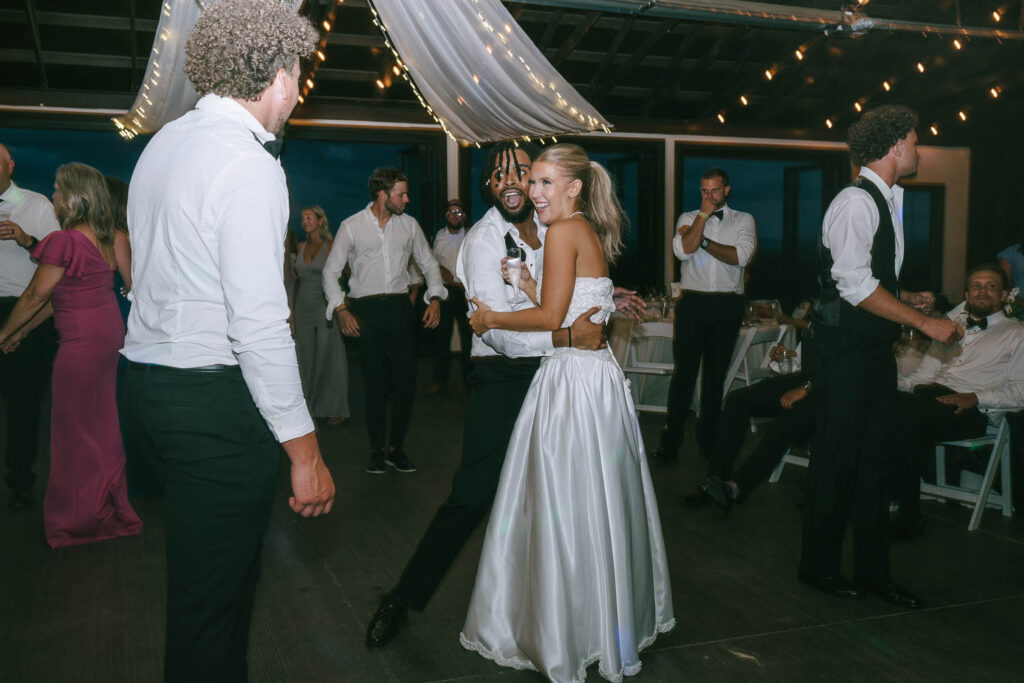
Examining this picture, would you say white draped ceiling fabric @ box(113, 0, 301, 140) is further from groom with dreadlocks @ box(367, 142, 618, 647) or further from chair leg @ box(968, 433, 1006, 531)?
chair leg @ box(968, 433, 1006, 531)

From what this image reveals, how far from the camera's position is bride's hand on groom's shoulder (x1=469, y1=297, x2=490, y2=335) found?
90.0 inches

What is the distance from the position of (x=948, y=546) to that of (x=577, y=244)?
2257 mm

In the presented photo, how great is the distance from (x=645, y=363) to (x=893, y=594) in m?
3.41

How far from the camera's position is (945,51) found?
10023 mm

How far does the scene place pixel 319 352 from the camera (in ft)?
19.7

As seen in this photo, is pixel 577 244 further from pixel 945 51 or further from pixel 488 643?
pixel 945 51

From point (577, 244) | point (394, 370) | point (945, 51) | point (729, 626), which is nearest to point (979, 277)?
point (729, 626)

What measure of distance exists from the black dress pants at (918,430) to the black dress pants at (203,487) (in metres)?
2.98

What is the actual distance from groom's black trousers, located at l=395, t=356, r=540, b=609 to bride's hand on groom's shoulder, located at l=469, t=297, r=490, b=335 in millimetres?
186

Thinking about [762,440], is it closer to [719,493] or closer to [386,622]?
[719,493]

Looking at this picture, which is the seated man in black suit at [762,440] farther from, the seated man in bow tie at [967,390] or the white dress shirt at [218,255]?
the white dress shirt at [218,255]

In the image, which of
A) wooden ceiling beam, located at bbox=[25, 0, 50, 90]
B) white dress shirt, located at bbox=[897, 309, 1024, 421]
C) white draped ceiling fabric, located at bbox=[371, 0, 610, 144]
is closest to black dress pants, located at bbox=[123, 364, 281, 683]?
white draped ceiling fabric, located at bbox=[371, 0, 610, 144]

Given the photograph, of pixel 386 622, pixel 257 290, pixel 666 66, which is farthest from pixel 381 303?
pixel 666 66

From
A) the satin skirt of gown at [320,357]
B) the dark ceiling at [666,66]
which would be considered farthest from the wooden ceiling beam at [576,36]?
the satin skirt of gown at [320,357]
